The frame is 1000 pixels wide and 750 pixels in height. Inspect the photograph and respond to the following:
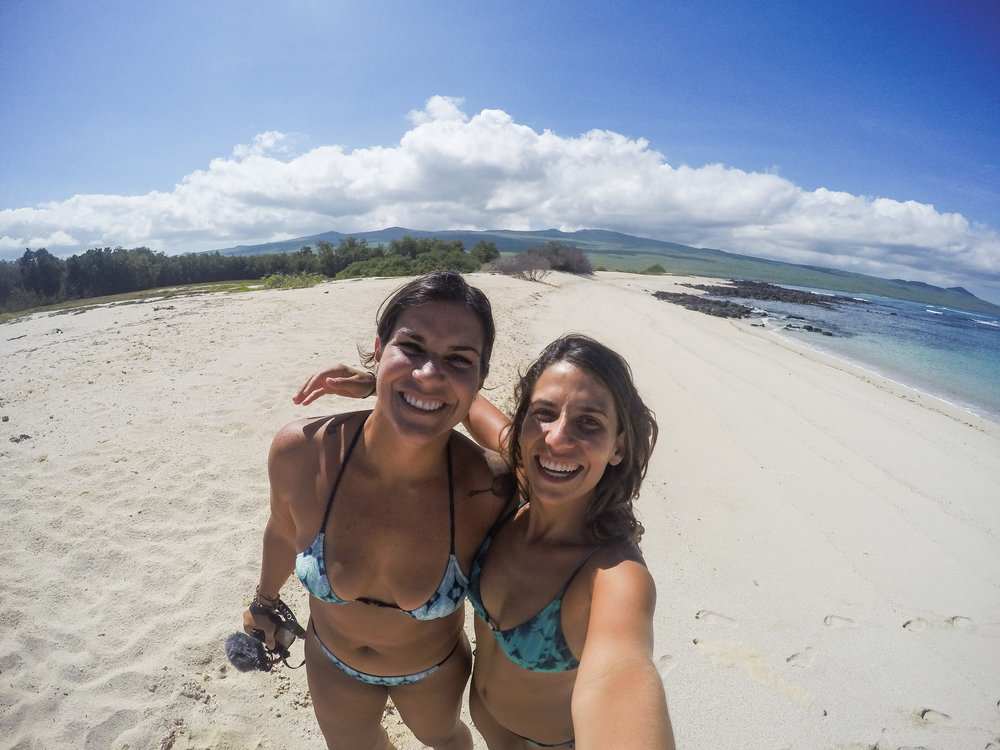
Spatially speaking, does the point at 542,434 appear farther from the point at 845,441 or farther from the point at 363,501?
the point at 845,441

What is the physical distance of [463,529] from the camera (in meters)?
1.84

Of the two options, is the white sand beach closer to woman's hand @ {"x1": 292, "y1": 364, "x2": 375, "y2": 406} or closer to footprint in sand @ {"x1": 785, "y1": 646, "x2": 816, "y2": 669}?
footprint in sand @ {"x1": 785, "y1": 646, "x2": 816, "y2": 669}

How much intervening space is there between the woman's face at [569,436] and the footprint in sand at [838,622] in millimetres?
3142

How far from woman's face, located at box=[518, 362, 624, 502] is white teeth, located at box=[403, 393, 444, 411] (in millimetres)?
367

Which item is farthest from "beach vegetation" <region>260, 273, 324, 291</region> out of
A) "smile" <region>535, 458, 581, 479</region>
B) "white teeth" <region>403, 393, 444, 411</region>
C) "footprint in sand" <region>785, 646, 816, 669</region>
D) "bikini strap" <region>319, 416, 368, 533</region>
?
"smile" <region>535, 458, 581, 479</region>

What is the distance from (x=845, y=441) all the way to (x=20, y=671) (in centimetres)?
929

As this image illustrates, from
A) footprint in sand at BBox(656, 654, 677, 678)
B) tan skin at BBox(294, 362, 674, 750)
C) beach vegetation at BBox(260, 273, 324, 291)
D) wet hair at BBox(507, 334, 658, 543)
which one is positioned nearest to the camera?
tan skin at BBox(294, 362, 674, 750)

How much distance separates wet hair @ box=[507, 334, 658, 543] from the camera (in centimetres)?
177

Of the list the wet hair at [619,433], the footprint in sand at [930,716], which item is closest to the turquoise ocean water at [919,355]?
the footprint in sand at [930,716]

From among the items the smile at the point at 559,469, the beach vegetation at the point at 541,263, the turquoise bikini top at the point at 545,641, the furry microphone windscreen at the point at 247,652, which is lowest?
the furry microphone windscreen at the point at 247,652

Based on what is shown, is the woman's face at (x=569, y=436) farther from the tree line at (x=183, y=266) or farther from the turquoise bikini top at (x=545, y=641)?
the tree line at (x=183, y=266)

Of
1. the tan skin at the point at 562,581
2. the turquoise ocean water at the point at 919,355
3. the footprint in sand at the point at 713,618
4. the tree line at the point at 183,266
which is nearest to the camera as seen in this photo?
the tan skin at the point at 562,581

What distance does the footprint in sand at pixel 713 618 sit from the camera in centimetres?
354

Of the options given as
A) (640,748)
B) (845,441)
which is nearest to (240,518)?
(640,748)
